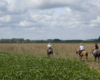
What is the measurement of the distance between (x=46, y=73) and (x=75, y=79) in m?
1.82

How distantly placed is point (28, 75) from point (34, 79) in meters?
0.72

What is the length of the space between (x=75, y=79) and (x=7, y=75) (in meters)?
3.79

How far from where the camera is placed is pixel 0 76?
9.31 metres

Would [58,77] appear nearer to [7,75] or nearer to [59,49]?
[7,75]

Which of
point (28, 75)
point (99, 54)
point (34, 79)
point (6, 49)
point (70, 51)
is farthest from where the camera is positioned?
point (6, 49)

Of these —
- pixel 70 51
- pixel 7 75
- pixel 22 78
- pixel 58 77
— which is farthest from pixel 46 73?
pixel 70 51

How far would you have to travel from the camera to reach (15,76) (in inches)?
369

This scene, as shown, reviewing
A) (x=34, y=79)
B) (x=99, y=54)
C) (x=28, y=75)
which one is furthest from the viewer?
(x=99, y=54)

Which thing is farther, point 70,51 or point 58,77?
point 70,51

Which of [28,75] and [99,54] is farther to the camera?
[99,54]

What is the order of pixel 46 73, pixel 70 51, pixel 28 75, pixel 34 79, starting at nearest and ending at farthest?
pixel 34 79 < pixel 28 75 < pixel 46 73 < pixel 70 51

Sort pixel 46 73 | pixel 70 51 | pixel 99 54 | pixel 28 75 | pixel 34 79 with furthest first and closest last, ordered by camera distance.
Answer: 1. pixel 70 51
2. pixel 99 54
3. pixel 46 73
4. pixel 28 75
5. pixel 34 79

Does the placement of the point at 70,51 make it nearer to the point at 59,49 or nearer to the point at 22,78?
the point at 59,49

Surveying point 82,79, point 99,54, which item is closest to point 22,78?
point 82,79
